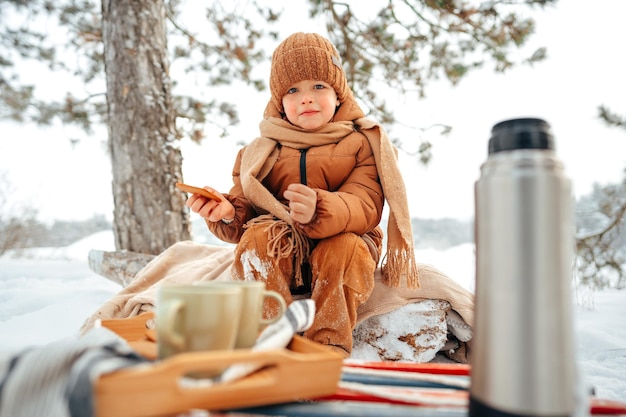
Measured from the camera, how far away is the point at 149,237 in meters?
2.70

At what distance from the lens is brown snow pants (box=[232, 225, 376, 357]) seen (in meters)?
1.32

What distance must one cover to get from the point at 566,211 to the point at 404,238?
3.09 feet

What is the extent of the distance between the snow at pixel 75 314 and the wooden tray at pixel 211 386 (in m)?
0.18

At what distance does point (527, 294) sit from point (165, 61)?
280cm

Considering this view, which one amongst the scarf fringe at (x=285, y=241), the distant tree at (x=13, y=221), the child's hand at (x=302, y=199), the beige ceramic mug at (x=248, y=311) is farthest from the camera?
the distant tree at (x=13, y=221)

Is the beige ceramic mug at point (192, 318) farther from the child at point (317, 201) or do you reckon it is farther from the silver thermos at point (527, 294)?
the child at point (317, 201)

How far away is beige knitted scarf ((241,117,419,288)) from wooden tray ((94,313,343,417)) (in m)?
0.76

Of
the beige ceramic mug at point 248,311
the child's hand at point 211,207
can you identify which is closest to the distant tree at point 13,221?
the child's hand at point 211,207

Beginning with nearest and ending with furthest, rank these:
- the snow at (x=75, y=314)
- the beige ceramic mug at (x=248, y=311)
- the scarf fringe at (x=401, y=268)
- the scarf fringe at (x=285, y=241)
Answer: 1. the beige ceramic mug at (x=248, y=311)
2. the scarf fringe at (x=285, y=241)
3. the scarf fringe at (x=401, y=268)
4. the snow at (x=75, y=314)

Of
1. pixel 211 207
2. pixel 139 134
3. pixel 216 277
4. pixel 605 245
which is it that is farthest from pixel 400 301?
pixel 605 245

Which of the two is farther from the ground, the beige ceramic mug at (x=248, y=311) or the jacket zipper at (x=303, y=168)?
the jacket zipper at (x=303, y=168)

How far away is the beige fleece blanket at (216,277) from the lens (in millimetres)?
1549

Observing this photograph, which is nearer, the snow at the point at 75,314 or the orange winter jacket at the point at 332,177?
the orange winter jacket at the point at 332,177

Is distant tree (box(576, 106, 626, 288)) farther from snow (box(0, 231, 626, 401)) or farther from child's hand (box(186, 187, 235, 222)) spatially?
child's hand (box(186, 187, 235, 222))
